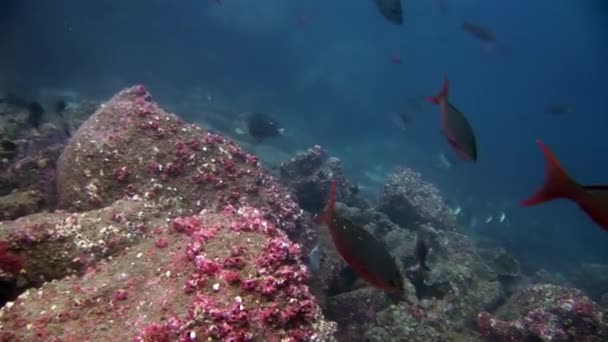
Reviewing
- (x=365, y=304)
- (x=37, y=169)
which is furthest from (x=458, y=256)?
(x=37, y=169)

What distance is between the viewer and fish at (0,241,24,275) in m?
3.73

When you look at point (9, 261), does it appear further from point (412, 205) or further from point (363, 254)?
point (412, 205)

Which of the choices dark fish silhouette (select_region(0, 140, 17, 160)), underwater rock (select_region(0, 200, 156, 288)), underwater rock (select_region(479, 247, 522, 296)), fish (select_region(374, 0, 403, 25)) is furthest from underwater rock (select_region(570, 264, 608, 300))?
dark fish silhouette (select_region(0, 140, 17, 160))

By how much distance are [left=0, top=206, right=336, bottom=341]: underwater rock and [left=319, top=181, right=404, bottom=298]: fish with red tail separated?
41cm

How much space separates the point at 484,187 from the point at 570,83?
8747cm

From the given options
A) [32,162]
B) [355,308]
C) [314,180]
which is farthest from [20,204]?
[314,180]

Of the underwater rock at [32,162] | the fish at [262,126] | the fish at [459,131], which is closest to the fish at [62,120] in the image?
the underwater rock at [32,162]

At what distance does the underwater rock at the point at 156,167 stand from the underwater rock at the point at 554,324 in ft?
13.3

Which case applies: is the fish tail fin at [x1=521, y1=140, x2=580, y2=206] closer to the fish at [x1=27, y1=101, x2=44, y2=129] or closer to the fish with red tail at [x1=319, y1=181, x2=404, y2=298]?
the fish with red tail at [x1=319, y1=181, x2=404, y2=298]

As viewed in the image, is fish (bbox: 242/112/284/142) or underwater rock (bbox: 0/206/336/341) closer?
underwater rock (bbox: 0/206/336/341)

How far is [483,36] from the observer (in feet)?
53.3

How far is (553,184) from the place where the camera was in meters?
2.63

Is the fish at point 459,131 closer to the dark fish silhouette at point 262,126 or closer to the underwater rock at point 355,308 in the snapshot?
the underwater rock at point 355,308

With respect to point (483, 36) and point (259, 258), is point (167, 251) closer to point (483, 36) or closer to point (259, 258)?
point (259, 258)
